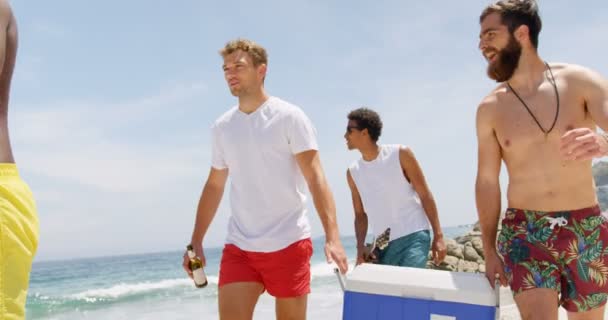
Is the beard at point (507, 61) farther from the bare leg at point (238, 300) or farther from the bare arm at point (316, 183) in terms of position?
the bare leg at point (238, 300)

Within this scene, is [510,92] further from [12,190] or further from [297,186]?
[12,190]

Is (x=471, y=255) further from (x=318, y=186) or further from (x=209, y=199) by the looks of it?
(x=318, y=186)

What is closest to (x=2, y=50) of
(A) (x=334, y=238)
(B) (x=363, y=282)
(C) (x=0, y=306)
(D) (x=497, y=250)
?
(C) (x=0, y=306)

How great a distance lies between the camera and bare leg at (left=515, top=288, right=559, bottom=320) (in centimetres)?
304

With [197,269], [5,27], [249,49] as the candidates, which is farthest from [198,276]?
[5,27]

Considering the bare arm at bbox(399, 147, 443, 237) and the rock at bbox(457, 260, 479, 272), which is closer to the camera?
the bare arm at bbox(399, 147, 443, 237)

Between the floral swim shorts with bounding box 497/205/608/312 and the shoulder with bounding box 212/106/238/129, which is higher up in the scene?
the shoulder with bounding box 212/106/238/129

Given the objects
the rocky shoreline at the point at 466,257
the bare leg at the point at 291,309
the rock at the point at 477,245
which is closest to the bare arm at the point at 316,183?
the bare leg at the point at 291,309

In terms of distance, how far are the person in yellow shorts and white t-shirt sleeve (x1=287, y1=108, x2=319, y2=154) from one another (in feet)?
7.65

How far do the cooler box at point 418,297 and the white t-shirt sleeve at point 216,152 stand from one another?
162 centimetres

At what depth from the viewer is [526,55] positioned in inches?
136

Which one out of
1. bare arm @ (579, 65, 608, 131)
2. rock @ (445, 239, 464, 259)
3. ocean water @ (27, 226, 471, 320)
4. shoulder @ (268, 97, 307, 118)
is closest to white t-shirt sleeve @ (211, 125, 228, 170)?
shoulder @ (268, 97, 307, 118)

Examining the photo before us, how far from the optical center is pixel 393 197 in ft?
17.9

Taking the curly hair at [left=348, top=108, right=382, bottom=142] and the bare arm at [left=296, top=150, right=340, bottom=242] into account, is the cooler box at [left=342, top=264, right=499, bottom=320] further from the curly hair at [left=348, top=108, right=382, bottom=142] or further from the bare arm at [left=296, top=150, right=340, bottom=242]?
the curly hair at [left=348, top=108, right=382, bottom=142]
